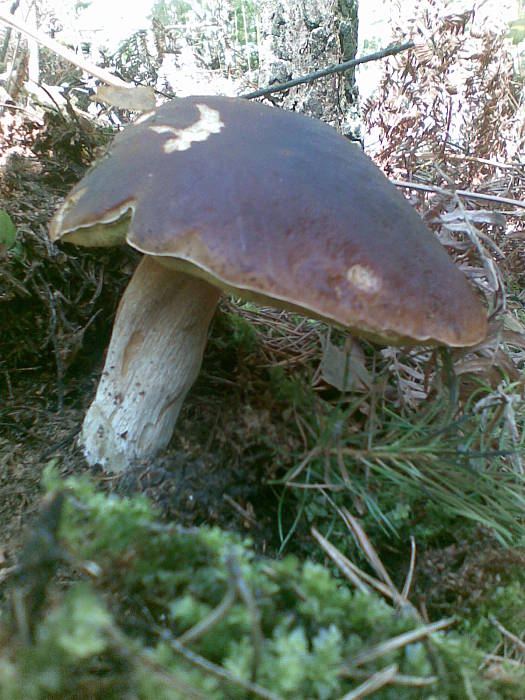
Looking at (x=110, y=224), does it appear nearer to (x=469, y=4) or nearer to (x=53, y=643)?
(x=53, y=643)

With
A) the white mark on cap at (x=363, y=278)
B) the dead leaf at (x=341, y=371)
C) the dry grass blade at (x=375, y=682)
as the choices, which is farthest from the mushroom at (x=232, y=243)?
the dry grass blade at (x=375, y=682)

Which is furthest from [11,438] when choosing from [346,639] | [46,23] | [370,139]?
[46,23]

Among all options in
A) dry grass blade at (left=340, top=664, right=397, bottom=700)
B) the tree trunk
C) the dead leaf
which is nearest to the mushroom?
the dead leaf

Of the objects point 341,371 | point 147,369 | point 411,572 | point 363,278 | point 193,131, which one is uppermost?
point 193,131

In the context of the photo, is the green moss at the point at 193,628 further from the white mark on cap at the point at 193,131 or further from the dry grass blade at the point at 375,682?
the white mark on cap at the point at 193,131

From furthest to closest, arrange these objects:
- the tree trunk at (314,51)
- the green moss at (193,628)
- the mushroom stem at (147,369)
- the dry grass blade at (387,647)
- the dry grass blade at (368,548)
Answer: the tree trunk at (314,51), the mushroom stem at (147,369), the dry grass blade at (368,548), the dry grass blade at (387,647), the green moss at (193,628)

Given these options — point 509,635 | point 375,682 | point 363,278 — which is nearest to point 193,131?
Answer: point 363,278

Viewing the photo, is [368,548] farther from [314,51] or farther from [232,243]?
[314,51]
